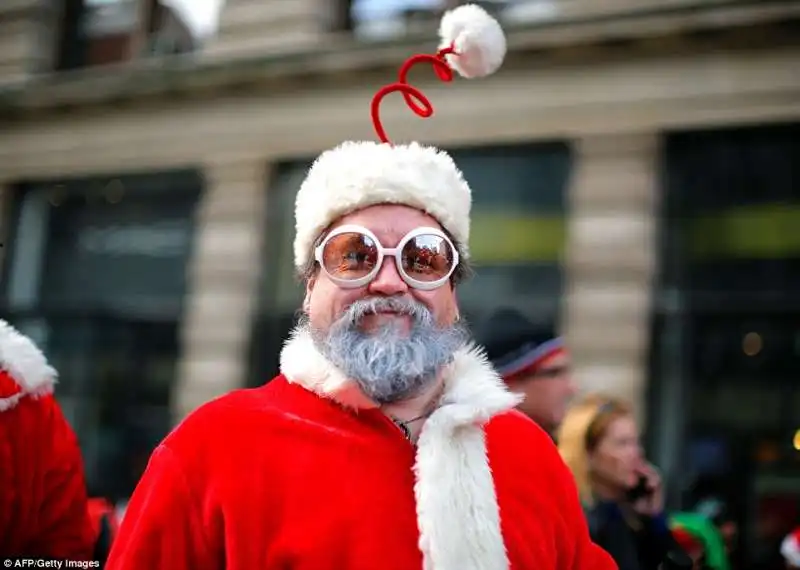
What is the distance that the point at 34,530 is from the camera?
2621 millimetres

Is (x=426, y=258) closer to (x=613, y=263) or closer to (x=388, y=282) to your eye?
(x=388, y=282)

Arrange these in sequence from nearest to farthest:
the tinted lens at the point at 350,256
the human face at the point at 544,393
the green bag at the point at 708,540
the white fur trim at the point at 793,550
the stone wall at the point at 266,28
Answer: the tinted lens at the point at 350,256, the human face at the point at 544,393, the green bag at the point at 708,540, the white fur trim at the point at 793,550, the stone wall at the point at 266,28

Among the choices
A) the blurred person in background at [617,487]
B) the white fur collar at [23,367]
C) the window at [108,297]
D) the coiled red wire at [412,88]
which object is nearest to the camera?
the coiled red wire at [412,88]

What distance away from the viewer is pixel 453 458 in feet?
6.39

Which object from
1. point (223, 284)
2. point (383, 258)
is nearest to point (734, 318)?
point (223, 284)

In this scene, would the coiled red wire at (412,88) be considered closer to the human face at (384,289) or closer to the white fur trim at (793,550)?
the human face at (384,289)

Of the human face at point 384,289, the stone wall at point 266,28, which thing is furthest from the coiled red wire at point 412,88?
the stone wall at point 266,28

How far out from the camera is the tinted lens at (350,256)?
2084 millimetres

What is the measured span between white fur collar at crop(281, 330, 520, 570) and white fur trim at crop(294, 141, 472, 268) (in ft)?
1.05

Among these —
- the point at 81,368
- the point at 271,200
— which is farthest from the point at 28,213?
the point at 271,200

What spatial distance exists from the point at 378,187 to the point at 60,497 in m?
1.41

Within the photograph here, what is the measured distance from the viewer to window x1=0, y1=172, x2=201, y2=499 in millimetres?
8992

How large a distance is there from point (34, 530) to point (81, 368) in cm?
723

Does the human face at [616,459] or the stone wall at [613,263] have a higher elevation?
the stone wall at [613,263]
